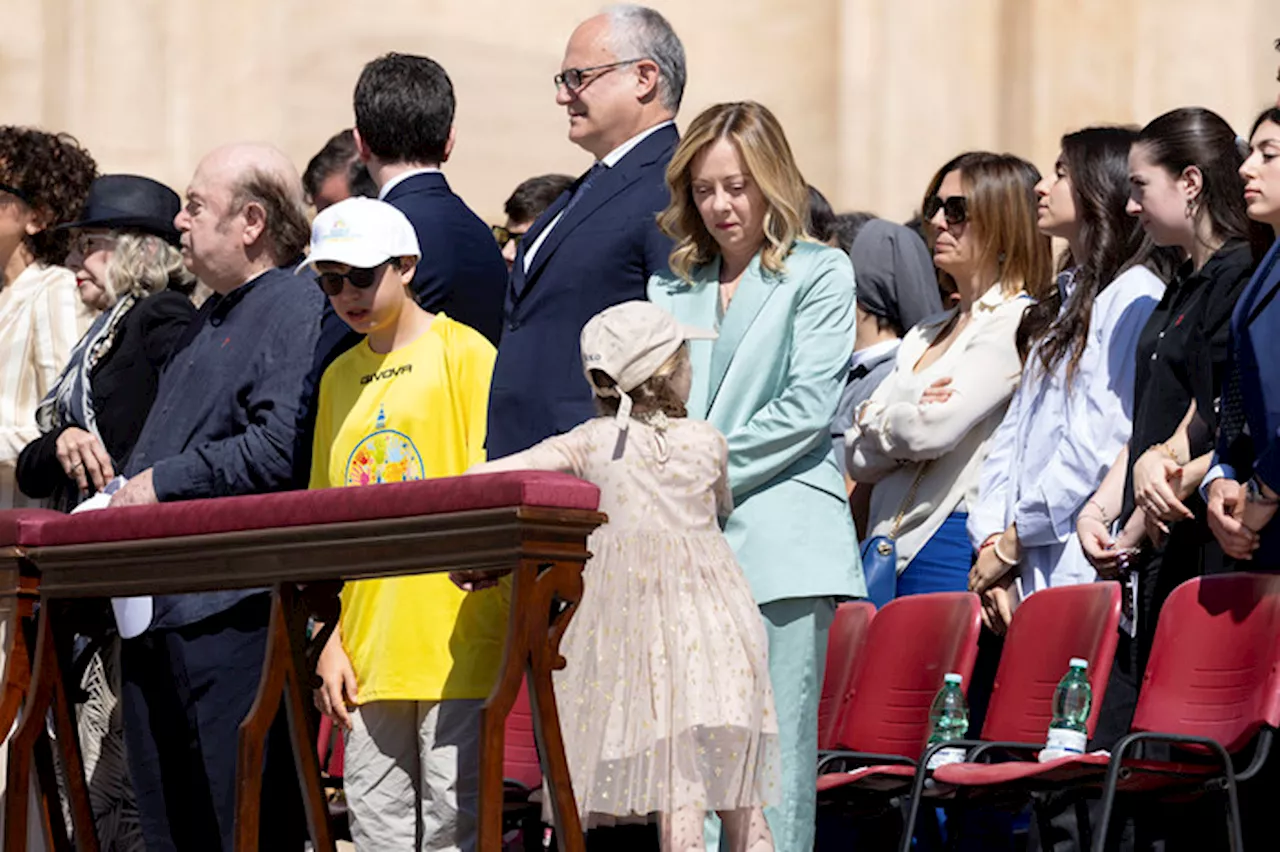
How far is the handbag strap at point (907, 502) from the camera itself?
22.7 ft

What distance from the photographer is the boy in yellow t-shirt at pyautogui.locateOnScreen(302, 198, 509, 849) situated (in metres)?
5.20

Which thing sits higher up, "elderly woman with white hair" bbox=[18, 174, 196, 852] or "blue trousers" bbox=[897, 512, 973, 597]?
"elderly woman with white hair" bbox=[18, 174, 196, 852]

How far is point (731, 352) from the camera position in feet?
18.7

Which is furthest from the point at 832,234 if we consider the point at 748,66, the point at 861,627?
the point at 748,66

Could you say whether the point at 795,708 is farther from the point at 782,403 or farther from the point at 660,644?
the point at 782,403

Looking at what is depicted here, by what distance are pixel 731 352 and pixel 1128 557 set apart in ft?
3.83

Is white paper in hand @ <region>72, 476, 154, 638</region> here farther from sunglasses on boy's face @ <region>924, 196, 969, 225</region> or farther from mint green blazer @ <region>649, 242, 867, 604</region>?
sunglasses on boy's face @ <region>924, 196, 969, 225</region>

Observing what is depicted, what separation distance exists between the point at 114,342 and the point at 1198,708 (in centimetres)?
298

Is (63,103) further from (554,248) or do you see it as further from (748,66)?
(554,248)

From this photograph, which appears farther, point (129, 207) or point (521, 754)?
point (129, 207)

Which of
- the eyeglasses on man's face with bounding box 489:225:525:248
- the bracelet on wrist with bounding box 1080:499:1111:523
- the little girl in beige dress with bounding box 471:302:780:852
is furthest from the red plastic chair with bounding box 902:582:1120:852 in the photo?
the eyeglasses on man's face with bounding box 489:225:525:248

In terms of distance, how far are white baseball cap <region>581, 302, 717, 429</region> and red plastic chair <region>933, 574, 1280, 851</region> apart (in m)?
1.22

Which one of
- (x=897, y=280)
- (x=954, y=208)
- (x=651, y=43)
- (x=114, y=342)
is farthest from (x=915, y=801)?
(x=897, y=280)

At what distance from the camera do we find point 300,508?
4766 millimetres
